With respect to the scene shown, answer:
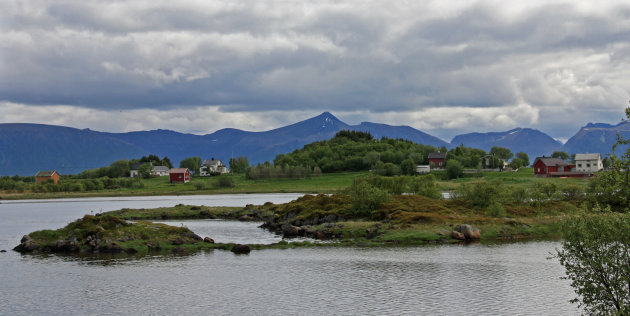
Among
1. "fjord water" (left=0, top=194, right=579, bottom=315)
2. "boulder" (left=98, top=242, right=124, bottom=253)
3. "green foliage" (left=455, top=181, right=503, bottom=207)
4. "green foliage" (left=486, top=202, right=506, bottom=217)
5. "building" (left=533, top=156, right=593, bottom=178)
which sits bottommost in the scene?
"fjord water" (left=0, top=194, right=579, bottom=315)

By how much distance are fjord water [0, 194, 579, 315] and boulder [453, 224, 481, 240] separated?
482 cm

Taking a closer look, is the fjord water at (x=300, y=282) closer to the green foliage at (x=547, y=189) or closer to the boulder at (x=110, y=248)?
the boulder at (x=110, y=248)

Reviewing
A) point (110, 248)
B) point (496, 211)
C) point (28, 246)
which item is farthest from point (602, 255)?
point (28, 246)

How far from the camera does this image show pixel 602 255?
85.1 feet

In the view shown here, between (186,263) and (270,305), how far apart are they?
2017cm

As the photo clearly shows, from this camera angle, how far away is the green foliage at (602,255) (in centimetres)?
2570

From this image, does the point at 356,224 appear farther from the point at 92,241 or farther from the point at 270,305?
the point at 270,305

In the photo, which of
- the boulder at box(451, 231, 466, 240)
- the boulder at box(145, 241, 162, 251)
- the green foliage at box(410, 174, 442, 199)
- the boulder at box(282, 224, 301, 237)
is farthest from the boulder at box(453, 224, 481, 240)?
the green foliage at box(410, 174, 442, 199)

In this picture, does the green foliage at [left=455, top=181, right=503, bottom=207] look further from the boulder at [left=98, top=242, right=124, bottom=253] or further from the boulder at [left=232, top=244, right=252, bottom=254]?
the boulder at [left=98, top=242, right=124, bottom=253]

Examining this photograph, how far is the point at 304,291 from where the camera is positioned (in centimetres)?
4291

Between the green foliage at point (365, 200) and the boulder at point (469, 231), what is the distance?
18221 mm

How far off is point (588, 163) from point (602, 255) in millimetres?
161237

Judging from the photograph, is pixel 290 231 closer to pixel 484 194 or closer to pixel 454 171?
pixel 484 194

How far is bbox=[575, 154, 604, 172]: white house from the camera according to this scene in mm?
169875
